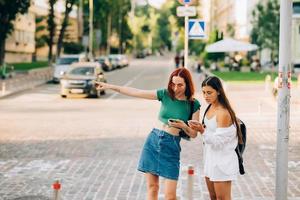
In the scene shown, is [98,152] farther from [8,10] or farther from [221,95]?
[8,10]

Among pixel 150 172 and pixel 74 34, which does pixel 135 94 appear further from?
pixel 74 34

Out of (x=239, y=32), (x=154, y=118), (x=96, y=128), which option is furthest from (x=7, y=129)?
(x=239, y=32)

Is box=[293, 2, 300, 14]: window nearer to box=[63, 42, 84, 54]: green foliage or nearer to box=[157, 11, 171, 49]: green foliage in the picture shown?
box=[63, 42, 84, 54]: green foliage

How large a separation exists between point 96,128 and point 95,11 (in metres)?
71.3

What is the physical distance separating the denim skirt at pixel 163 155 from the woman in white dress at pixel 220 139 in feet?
1.25

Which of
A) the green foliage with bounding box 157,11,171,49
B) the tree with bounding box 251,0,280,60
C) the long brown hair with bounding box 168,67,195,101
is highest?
the green foliage with bounding box 157,11,171,49

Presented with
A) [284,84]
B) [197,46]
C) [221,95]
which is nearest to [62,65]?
[284,84]

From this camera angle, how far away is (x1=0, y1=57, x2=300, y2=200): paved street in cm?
944

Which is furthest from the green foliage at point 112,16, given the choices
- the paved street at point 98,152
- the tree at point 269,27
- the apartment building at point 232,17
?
the paved street at point 98,152

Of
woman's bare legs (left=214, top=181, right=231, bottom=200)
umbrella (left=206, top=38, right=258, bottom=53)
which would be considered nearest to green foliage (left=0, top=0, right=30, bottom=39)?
umbrella (left=206, top=38, right=258, bottom=53)

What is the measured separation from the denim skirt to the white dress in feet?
1.35

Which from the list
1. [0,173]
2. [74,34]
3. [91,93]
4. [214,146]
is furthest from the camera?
[74,34]

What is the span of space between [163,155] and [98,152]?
6.70 meters

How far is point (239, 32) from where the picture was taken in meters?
79.8
